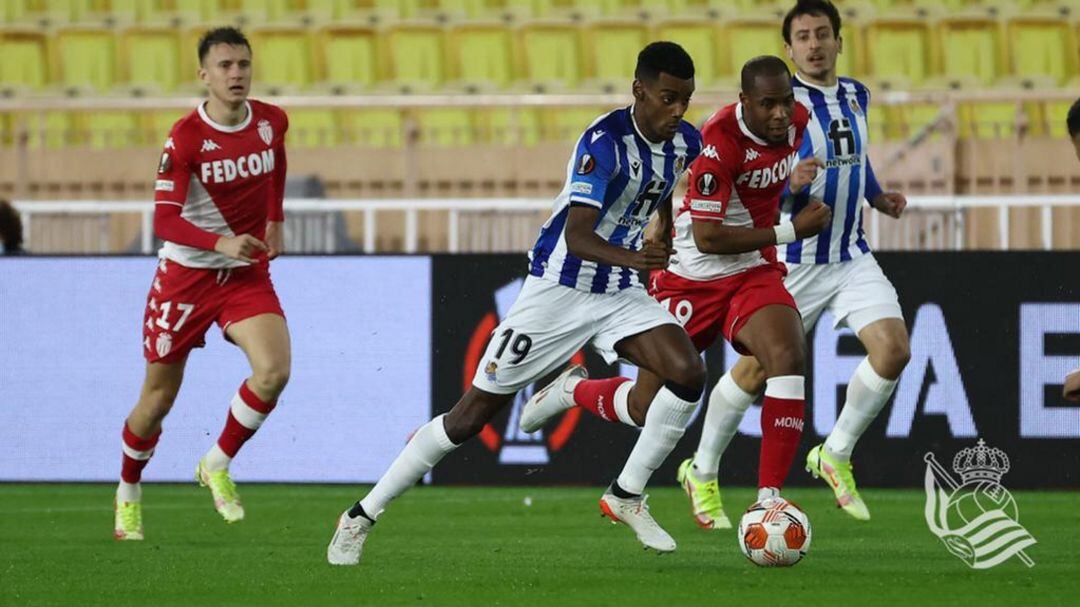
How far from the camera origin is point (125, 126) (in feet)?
51.8

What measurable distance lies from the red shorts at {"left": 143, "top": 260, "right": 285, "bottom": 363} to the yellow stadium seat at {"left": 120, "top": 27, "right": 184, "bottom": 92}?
28.5 feet

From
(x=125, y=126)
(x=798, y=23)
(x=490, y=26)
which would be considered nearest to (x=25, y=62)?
(x=125, y=126)

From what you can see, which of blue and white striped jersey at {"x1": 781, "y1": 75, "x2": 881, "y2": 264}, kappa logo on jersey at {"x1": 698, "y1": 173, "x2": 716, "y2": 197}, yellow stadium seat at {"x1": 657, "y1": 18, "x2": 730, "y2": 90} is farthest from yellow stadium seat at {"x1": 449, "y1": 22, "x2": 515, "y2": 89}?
kappa logo on jersey at {"x1": 698, "y1": 173, "x2": 716, "y2": 197}

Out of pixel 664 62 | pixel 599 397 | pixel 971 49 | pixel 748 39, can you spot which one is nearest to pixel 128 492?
pixel 599 397

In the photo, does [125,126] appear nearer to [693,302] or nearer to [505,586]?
[693,302]

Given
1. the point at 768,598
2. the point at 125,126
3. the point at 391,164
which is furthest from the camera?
the point at 125,126

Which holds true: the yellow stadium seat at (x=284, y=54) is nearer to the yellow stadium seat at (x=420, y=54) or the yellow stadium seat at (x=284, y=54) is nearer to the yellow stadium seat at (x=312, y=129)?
the yellow stadium seat at (x=420, y=54)

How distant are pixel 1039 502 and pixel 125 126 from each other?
9.04 metres

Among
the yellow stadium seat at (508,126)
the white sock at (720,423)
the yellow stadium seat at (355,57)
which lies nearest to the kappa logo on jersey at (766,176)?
the white sock at (720,423)

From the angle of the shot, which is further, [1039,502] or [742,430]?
[742,430]

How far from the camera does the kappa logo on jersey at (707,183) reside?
7.48m

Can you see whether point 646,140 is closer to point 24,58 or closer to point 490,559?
point 490,559

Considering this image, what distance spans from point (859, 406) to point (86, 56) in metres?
10.6

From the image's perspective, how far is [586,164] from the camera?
680cm
